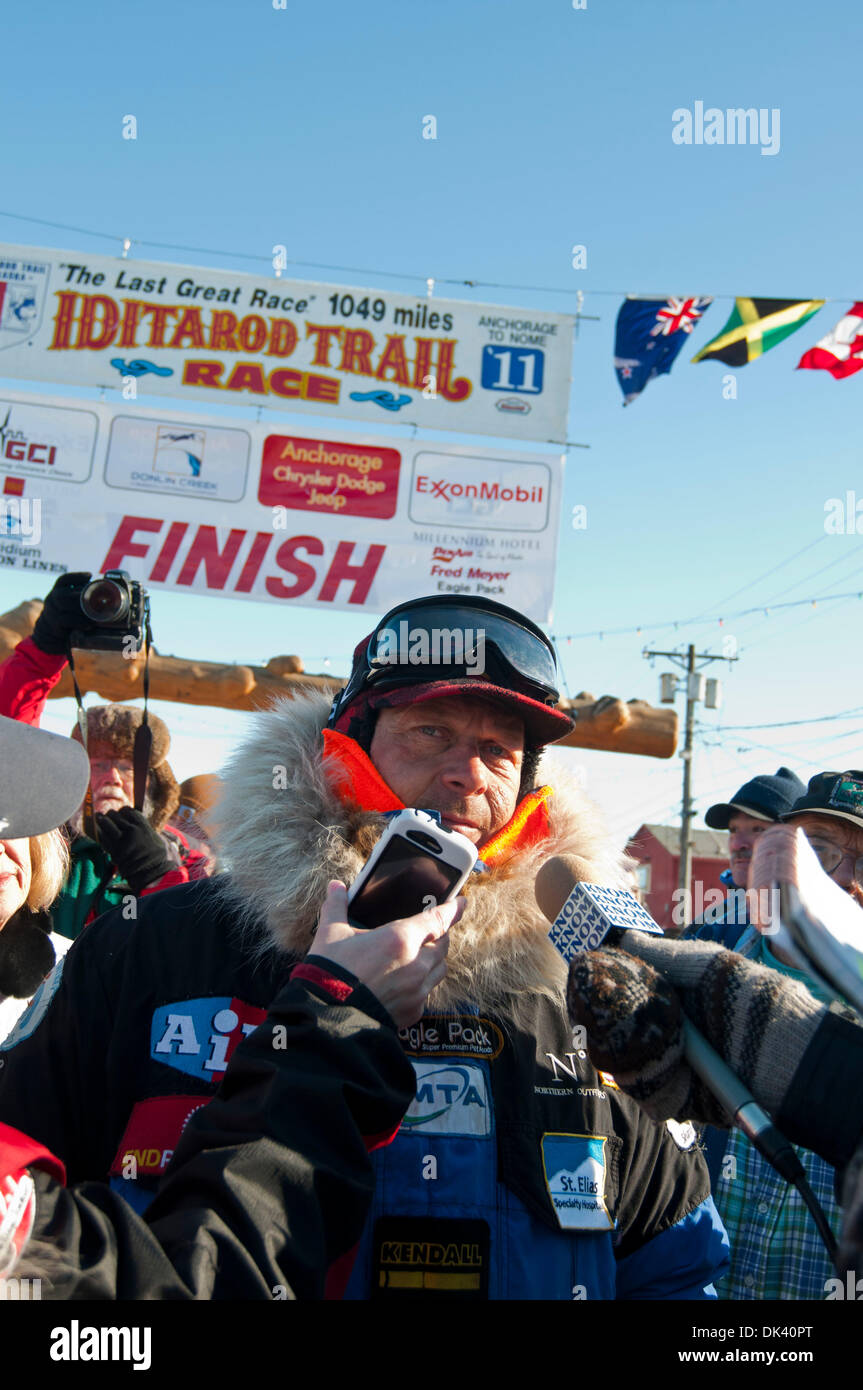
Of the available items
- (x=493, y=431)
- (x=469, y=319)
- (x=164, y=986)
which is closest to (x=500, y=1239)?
(x=164, y=986)

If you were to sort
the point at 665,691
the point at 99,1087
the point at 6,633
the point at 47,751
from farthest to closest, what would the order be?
the point at 665,691 < the point at 6,633 < the point at 99,1087 < the point at 47,751

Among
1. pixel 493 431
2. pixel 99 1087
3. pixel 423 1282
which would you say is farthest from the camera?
pixel 493 431

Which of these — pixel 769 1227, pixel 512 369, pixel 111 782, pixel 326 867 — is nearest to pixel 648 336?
pixel 512 369

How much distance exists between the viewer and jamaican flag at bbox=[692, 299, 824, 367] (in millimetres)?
6418

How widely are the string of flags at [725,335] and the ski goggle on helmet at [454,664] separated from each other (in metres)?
4.80

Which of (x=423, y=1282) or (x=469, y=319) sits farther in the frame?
(x=469, y=319)

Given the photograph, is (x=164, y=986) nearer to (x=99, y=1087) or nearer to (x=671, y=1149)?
(x=99, y=1087)

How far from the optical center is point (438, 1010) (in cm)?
177

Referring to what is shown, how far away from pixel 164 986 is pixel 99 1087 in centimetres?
20

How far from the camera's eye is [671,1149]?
73.5 inches

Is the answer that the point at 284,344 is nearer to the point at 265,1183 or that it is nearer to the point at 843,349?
the point at 843,349

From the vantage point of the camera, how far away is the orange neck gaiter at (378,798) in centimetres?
196

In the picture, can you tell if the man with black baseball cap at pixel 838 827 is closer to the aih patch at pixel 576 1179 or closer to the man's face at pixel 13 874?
the aih patch at pixel 576 1179

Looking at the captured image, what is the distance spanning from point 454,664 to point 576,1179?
39.6 inches
